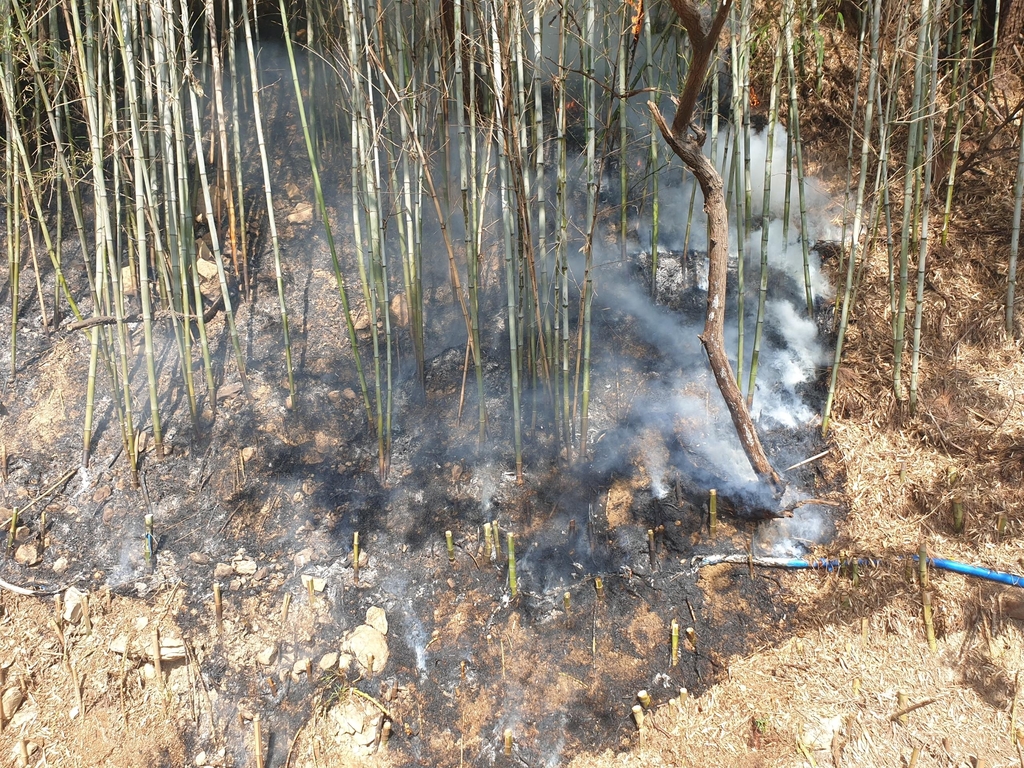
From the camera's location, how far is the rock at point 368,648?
2.89 meters

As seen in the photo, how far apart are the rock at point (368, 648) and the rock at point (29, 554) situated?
1465mm

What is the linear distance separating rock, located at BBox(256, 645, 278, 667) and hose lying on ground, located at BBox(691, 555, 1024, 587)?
1828 millimetres

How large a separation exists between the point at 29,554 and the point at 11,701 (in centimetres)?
64

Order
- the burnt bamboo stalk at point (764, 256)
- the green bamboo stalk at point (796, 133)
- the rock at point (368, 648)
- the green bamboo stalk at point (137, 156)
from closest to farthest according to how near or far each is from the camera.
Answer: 1. the rock at point (368, 648)
2. the green bamboo stalk at point (137, 156)
3. the burnt bamboo stalk at point (764, 256)
4. the green bamboo stalk at point (796, 133)

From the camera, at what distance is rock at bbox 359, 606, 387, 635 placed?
299cm

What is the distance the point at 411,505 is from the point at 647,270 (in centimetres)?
200

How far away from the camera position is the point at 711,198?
284cm

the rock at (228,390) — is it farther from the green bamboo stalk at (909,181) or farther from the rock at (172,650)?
the green bamboo stalk at (909,181)

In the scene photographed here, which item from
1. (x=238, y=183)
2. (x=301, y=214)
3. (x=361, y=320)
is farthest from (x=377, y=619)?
(x=301, y=214)

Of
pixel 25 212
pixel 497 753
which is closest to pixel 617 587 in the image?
pixel 497 753

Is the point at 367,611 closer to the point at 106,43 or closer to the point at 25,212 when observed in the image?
the point at 25,212

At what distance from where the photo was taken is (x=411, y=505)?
337 cm

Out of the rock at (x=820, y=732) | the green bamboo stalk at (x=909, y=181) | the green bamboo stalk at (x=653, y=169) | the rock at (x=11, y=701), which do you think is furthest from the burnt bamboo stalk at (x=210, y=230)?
the green bamboo stalk at (x=909, y=181)

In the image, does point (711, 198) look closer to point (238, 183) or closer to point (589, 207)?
point (589, 207)
